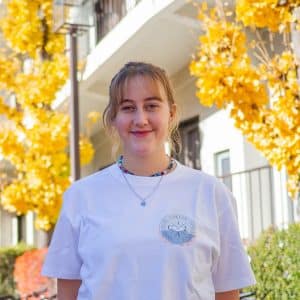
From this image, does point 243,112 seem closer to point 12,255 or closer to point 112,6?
point 112,6

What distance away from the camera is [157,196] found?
2.42m

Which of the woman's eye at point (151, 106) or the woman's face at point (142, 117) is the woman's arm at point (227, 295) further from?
the woman's eye at point (151, 106)

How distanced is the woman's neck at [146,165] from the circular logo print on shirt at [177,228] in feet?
0.66

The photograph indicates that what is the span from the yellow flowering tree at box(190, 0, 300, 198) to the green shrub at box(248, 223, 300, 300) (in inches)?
29.0

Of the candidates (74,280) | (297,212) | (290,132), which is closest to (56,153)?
(297,212)

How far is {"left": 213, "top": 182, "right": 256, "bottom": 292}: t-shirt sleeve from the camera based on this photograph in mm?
2477

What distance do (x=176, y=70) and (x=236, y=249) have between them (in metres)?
8.10

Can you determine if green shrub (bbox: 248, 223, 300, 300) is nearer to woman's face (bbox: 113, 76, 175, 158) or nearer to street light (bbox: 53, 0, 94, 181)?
woman's face (bbox: 113, 76, 175, 158)

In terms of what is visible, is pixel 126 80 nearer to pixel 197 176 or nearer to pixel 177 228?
pixel 197 176

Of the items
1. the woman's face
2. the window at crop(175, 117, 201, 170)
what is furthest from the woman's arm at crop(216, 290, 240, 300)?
the window at crop(175, 117, 201, 170)

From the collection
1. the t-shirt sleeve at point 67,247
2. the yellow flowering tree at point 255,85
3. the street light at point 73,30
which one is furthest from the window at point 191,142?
the t-shirt sleeve at point 67,247

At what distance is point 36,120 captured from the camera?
10.9 metres

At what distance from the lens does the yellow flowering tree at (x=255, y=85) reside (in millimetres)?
5949

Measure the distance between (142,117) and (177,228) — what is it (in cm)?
38
